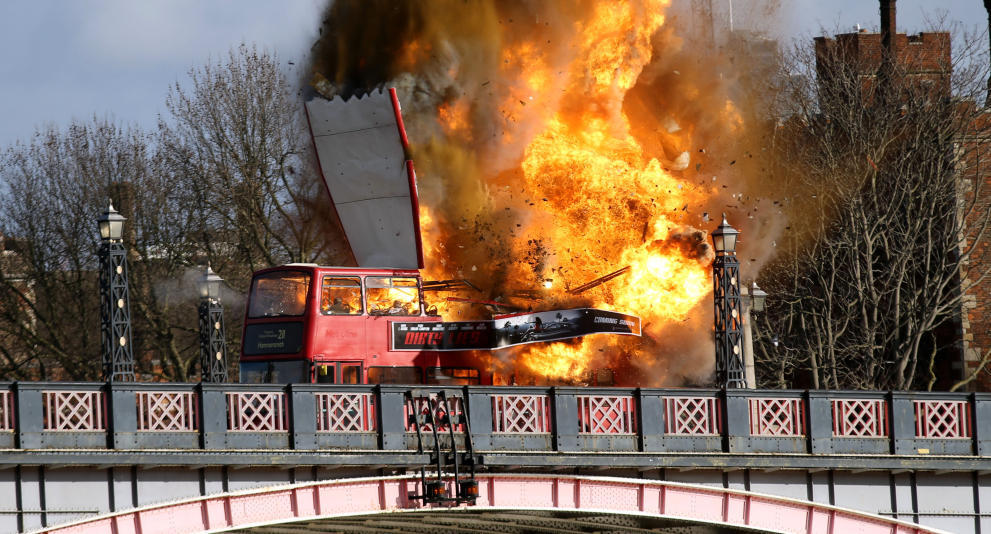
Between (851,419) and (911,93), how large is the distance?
24.1 meters

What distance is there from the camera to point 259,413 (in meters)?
24.4

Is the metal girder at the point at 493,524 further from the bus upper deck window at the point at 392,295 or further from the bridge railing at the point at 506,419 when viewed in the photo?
the bus upper deck window at the point at 392,295

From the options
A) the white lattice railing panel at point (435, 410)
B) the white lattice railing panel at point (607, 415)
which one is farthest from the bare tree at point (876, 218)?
the white lattice railing panel at point (435, 410)

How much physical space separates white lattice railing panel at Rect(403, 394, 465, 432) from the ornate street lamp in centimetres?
661

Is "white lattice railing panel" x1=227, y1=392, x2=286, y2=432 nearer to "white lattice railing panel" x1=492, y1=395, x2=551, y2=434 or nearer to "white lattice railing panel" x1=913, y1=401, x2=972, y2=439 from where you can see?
"white lattice railing panel" x1=492, y1=395, x2=551, y2=434

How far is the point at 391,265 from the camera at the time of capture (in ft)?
126

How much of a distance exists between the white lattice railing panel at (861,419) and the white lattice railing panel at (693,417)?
2.45m

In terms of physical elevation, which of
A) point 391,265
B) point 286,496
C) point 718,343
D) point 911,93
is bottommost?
point 286,496

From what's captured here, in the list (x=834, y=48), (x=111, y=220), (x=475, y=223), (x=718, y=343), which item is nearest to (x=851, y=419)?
(x=718, y=343)

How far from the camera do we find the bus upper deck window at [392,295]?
34.8 meters

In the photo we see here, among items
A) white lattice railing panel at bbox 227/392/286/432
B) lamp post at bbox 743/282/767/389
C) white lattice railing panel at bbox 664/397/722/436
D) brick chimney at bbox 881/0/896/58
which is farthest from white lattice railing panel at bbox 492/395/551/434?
brick chimney at bbox 881/0/896/58

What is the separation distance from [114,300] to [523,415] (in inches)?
327

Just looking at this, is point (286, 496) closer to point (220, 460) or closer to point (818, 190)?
point (220, 460)

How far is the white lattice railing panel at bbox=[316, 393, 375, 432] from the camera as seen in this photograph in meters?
25.2
